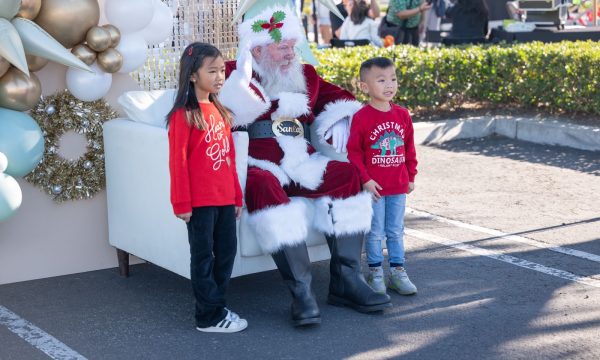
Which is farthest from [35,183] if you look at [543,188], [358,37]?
[358,37]

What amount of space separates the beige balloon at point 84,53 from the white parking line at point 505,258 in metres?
2.65

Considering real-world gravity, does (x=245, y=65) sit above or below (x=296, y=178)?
above

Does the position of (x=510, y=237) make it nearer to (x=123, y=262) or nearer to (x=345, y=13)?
(x=123, y=262)

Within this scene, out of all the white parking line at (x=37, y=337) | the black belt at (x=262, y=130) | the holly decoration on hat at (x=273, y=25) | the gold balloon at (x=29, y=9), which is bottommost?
the white parking line at (x=37, y=337)

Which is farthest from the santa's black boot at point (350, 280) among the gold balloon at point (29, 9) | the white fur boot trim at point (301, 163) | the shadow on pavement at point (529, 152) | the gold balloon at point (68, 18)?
the shadow on pavement at point (529, 152)

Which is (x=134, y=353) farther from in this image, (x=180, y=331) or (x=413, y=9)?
(x=413, y=9)

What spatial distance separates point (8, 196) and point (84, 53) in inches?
41.5

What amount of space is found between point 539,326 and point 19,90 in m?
3.09

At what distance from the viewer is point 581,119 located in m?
10.8

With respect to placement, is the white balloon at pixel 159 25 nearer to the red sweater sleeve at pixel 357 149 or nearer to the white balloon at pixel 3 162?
the white balloon at pixel 3 162

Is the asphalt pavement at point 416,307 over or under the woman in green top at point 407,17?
under

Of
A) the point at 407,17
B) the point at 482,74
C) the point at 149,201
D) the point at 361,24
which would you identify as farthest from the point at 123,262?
the point at 407,17

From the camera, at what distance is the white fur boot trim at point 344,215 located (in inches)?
214

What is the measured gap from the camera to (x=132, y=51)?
603 centimetres
